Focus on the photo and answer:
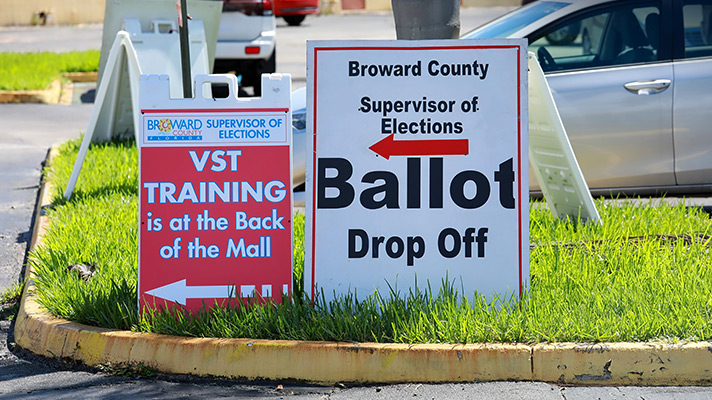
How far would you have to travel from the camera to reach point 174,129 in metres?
4.46

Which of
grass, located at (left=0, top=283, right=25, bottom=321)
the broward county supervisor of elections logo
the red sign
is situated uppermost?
the broward county supervisor of elections logo

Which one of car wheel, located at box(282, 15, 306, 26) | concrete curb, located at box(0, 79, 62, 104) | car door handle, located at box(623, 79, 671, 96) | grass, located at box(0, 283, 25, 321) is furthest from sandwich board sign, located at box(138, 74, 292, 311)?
car wheel, located at box(282, 15, 306, 26)

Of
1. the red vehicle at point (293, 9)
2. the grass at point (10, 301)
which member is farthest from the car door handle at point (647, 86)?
the red vehicle at point (293, 9)

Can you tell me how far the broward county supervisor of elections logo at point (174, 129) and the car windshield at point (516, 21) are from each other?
323 cm

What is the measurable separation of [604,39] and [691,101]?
2.61 feet

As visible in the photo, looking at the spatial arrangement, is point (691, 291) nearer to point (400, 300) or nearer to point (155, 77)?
point (400, 300)

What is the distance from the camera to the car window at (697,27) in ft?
22.7

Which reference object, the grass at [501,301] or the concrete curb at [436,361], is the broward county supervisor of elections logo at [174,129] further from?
the concrete curb at [436,361]

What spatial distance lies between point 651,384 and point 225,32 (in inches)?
386

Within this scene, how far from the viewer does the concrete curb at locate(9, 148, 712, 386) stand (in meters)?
4.07

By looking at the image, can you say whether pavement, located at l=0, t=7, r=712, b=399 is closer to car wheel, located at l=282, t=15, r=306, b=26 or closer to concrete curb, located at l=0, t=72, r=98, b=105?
concrete curb, located at l=0, t=72, r=98, b=105

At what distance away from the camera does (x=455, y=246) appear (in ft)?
14.8

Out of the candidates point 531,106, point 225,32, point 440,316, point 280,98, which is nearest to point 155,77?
point 280,98

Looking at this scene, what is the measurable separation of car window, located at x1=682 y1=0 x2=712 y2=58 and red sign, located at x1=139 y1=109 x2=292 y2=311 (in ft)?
12.3
